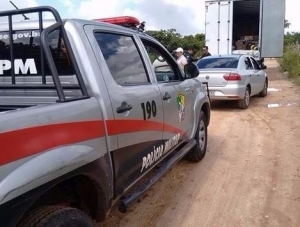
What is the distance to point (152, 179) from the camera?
3.36 metres

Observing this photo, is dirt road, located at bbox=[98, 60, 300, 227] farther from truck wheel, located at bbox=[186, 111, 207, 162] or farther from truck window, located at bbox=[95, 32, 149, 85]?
truck window, located at bbox=[95, 32, 149, 85]

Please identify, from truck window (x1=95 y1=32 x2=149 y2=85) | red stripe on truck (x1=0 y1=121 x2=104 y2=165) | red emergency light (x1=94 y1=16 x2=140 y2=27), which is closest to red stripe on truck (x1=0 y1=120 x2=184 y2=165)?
red stripe on truck (x1=0 y1=121 x2=104 y2=165)

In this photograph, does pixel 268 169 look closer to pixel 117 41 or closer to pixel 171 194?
pixel 171 194

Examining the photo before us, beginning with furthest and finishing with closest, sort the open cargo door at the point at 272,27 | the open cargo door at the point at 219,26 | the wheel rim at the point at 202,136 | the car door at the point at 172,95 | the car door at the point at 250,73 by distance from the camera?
the open cargo door at the point at 272,27, the open cargo door at the point at 219,26, the car door at the point at 250,73, the wheel rim at the point at 202,136, the car door at the point at 172,95

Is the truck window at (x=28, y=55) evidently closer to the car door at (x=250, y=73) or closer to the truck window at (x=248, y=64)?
the car door at (x=250, y=73)

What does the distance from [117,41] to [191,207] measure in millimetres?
1899

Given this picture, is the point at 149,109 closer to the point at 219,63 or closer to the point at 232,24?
the point at 219,63

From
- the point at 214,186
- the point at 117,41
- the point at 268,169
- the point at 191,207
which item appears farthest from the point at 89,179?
the point at 268,169

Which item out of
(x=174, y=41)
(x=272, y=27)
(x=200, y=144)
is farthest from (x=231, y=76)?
(x=174, y=41)

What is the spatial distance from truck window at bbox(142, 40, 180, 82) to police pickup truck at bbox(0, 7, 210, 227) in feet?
0.15

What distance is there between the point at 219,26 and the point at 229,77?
731 cm

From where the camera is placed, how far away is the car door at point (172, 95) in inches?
144

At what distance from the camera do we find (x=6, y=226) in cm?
171

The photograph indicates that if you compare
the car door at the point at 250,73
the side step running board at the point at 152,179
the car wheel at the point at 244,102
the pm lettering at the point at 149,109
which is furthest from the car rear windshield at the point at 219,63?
the pm lettering at the point at 149,109
